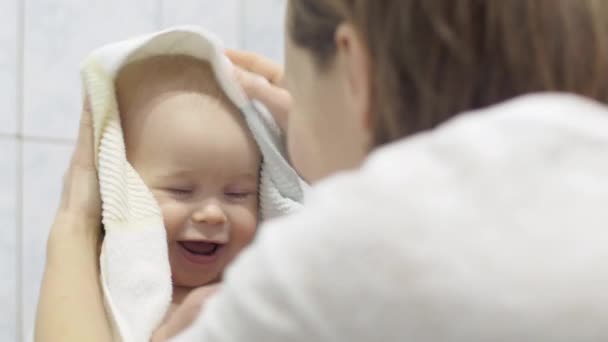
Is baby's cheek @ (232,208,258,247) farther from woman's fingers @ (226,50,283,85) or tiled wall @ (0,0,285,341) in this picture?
tiled wall @ (0,0,285,341)

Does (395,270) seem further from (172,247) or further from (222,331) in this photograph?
(172,247)

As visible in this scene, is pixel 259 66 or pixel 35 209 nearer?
pixel 259 66

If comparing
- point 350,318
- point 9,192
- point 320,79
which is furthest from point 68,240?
point 350,318

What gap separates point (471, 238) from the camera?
0.46 m

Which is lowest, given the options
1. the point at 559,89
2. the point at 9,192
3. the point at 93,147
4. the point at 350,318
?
the point at 9,192

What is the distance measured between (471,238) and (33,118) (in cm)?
76

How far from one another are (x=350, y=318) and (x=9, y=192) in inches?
27.3

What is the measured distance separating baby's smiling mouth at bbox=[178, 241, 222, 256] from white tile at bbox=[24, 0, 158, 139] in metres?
0.29

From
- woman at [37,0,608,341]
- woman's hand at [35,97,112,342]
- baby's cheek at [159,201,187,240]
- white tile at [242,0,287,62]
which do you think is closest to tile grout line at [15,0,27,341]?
woman's hand at [35,97,112,342]

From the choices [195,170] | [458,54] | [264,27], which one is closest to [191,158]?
[195,170]

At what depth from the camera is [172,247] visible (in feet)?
2.99

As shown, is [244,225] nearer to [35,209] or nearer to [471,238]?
[35,209]

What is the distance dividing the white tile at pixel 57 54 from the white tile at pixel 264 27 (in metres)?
0.26

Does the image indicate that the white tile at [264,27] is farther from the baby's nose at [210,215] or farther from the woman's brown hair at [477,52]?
the woman's brown hair at [477,52]
